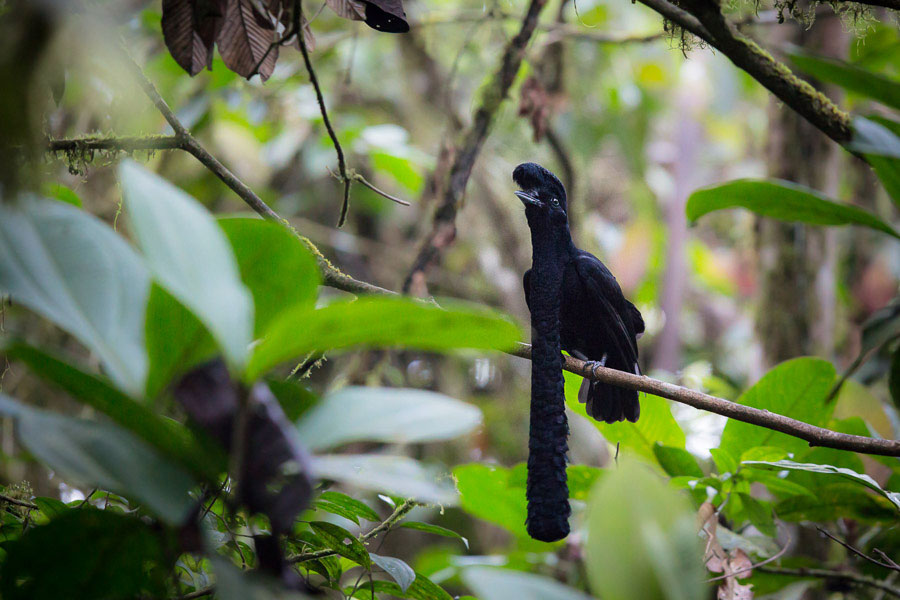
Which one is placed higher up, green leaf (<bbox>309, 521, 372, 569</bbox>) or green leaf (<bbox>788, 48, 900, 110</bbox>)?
green leaf (<bbox>788, 48, 900, 110</bbox>)

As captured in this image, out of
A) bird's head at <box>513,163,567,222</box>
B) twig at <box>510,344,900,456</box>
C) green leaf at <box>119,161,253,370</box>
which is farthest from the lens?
bird's head at <box>513,163,567,222</box>

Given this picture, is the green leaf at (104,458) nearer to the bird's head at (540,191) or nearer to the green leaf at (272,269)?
the green leaf at (272,269)

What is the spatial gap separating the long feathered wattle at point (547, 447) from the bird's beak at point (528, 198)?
0.25m

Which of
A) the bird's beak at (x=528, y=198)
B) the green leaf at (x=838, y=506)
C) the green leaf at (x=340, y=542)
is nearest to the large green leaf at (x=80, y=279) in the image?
the green leaf at (x=340, y=542)

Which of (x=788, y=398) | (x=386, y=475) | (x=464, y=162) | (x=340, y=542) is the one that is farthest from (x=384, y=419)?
(x=464, y=162)

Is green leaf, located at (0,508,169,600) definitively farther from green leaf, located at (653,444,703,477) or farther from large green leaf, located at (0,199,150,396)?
green leaf, located at (653,444,703,477)

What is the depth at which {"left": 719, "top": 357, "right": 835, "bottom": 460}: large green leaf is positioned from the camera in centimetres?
142

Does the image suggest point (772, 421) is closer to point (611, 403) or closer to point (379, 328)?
point (611, 403)

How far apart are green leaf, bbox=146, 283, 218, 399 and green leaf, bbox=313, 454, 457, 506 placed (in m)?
0.18

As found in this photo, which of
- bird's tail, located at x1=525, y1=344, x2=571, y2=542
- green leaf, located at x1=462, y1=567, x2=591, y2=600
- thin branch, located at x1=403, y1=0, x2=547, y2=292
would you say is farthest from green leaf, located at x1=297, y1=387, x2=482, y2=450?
thin branch, located at x1=403, y1=0, x2=547, y2=292

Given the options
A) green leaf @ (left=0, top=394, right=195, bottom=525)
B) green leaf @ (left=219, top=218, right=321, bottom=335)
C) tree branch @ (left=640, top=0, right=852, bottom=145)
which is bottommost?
green leaf @ (left=0, top=394, right=195, bottom=525)

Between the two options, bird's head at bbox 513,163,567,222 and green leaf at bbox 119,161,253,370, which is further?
bird's head at bbox 513,163,567,222

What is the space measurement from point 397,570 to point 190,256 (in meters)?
0.66

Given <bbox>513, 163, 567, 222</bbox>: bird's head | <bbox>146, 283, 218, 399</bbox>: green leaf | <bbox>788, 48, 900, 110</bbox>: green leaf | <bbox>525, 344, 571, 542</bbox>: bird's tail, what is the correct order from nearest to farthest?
<bbox>146, 283, 218, 399</bbox>: green leaf, <bbox>525, 344, 571, 542</bbox>: bird's tail, <bbox>513, 163, 567, 222</bbox>: bird's head, <bbox>788, 48, 900, 110</bbox>: green leaf
